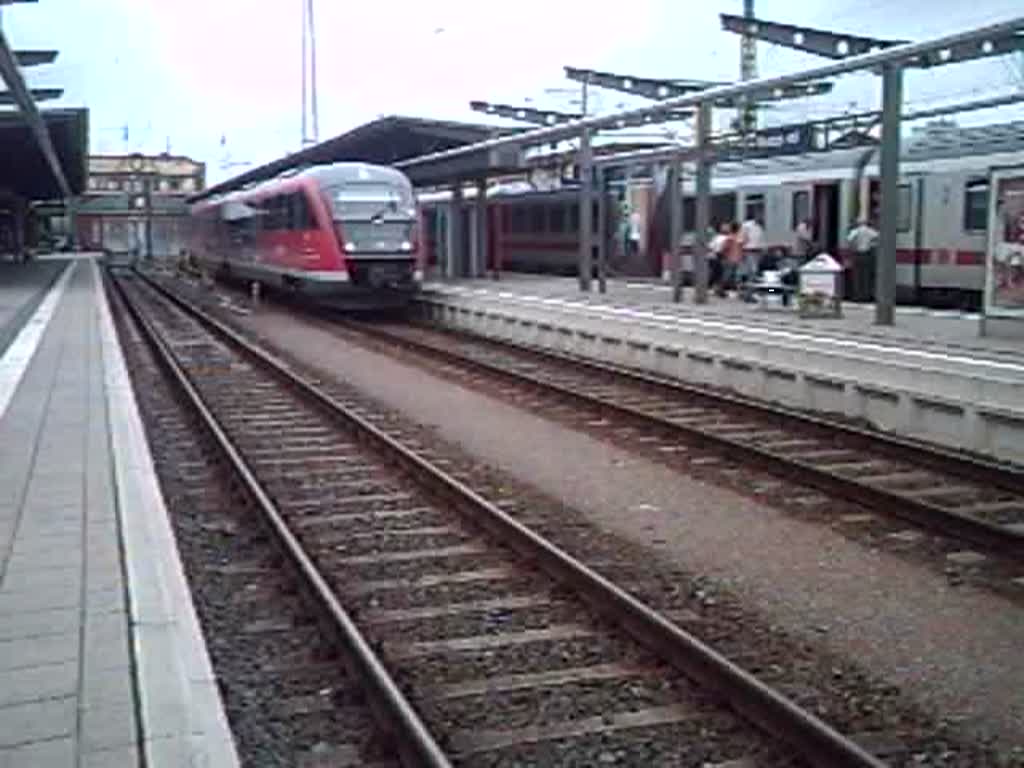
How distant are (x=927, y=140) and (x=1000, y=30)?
33.8ft

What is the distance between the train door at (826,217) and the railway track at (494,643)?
16.3 m

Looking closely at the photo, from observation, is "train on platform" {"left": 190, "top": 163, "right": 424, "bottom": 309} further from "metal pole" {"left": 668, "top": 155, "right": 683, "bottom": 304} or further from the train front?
"metal pole" {"left": 668, "top": 155, "right": 683, "bottom": 304}

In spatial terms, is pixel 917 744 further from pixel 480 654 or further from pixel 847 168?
pixel 847 168

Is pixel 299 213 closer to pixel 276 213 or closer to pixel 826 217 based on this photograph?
pixel 276 213

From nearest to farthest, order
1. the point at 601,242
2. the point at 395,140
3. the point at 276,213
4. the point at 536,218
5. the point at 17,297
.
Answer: the point at 601,242, the point at 276,213, the point at 17,297, the point at 395,140, the point at 536,218

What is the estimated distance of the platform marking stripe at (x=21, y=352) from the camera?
13180 mm

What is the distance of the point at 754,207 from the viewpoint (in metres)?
26.6

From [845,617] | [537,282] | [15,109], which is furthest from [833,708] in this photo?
[15,109]

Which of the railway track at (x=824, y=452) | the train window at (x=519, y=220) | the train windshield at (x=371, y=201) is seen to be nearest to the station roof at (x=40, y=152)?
the train window at (x=519, y=220)

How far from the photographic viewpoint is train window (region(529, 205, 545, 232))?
36.2 metres

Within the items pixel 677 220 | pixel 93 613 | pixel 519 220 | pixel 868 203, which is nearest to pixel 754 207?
pixel 868 203

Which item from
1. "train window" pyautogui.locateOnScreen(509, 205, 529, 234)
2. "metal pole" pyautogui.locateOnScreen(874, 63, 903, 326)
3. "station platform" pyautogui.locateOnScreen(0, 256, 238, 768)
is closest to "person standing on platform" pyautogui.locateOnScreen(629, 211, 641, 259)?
"train window" pyautogui.locateOnScreen(509, 205, 529, 234)

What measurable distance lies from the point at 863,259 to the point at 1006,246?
7692 mm

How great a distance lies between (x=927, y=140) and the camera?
2270 centimetres
